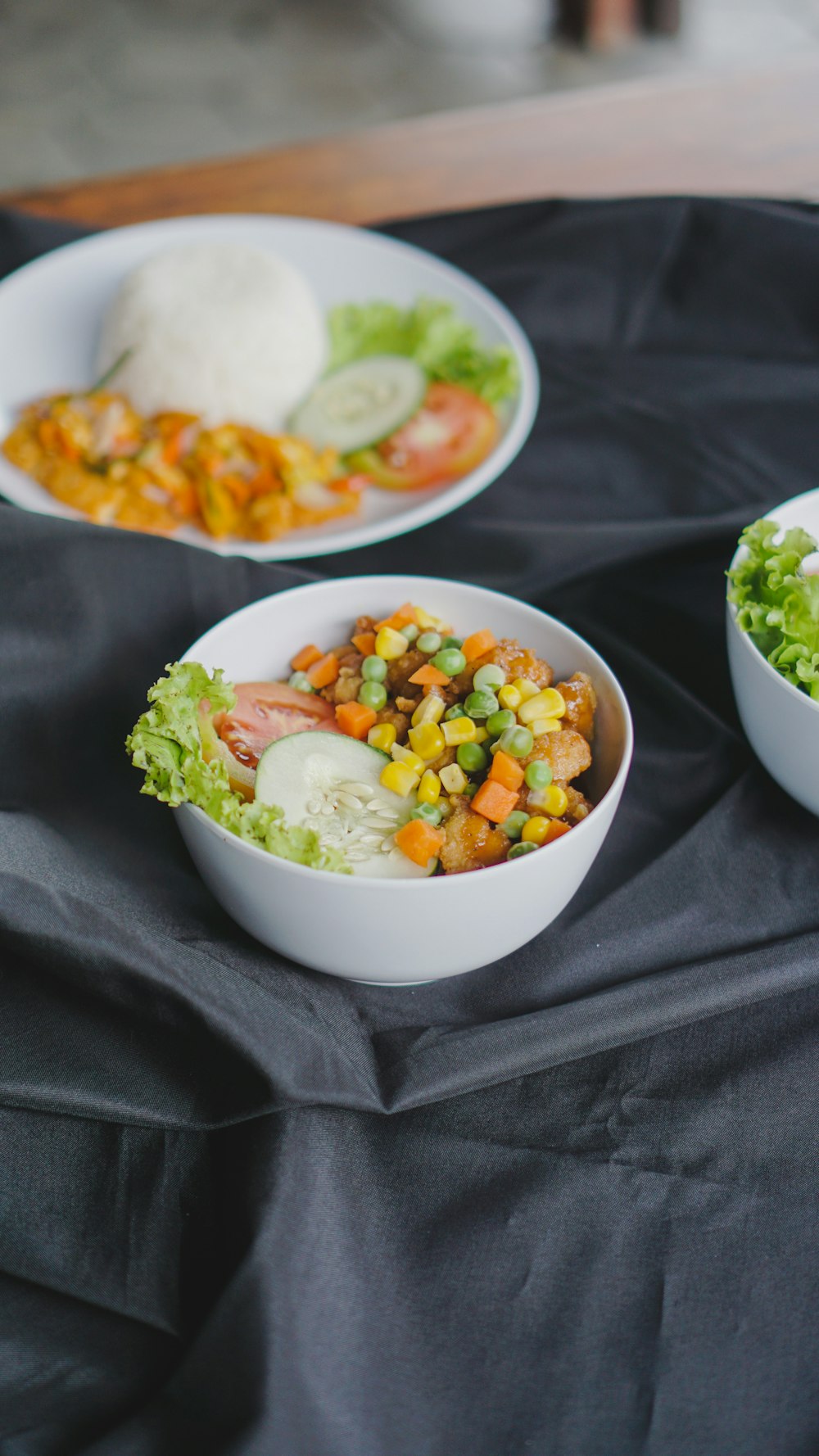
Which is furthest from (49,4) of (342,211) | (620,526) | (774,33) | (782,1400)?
(782,1400)

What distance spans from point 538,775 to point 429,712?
152 mm

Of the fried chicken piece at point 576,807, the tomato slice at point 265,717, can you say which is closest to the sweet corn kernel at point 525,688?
the fried chicken piece at point 576,807

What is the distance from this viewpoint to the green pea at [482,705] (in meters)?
1.26

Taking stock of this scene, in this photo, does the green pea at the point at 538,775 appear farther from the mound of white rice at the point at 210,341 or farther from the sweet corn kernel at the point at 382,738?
the mound of white rice at the point at 210,341

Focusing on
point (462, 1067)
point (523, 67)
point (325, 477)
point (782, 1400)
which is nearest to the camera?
point (782, 1400)

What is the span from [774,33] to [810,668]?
738cm

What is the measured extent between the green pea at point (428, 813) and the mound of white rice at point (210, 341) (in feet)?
4.00

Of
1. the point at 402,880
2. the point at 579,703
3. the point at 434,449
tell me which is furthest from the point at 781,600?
the point at 434,449

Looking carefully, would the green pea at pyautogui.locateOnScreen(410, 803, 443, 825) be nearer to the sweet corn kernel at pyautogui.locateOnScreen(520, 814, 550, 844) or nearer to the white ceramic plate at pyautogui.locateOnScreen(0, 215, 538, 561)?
the sweet corn kernel at pyautogui.locateOnScreen(520, 814, 550, 844)

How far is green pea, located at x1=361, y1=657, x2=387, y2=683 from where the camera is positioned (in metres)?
1.32

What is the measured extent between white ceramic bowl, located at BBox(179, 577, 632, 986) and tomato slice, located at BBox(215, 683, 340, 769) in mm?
44

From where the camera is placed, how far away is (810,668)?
1280mm

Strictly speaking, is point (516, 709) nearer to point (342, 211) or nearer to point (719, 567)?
point (719, 567)

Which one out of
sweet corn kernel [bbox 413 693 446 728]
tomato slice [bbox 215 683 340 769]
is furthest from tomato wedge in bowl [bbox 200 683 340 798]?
sweet corn kernel [bbox 413 693 446 728]
